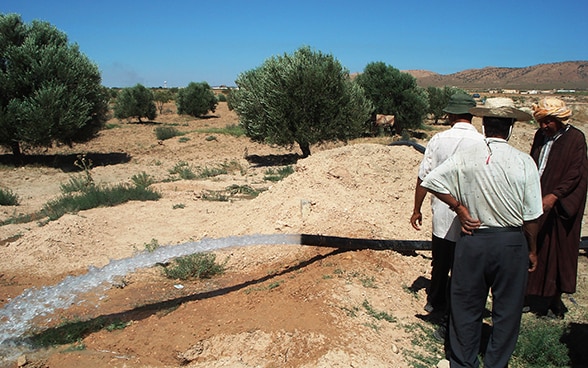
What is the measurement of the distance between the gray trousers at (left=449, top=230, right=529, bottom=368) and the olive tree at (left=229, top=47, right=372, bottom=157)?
12.1 metres

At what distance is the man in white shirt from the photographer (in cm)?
258

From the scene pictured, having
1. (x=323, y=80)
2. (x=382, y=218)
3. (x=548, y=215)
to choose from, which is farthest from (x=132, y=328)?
(x=323, y=80)

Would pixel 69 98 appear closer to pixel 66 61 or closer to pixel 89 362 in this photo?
pixel 66 61

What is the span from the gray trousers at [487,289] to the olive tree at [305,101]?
475 inches

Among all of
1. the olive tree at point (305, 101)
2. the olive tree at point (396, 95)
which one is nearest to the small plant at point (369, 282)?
the olive tree at point (305, 101)

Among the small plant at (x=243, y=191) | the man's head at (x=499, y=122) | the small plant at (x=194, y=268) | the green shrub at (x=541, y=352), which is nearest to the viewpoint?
the man's head at (x=499, y=122)

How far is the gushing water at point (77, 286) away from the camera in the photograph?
147 inches

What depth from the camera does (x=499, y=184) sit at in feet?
8.45

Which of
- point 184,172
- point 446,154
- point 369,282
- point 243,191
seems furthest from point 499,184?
point 184,172

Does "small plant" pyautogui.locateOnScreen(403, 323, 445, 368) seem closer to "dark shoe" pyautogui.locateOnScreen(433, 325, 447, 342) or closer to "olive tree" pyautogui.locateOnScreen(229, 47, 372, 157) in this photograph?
"dark shoe" pyautogui.locateOnScreen(433, 325, 447, 342)

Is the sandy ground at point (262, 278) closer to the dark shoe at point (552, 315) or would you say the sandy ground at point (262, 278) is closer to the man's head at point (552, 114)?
the dark shoe at point (552, 315)

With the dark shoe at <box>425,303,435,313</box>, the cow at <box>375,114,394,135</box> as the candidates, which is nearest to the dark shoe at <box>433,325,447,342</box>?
the dark shoe at <box>425,303,435,313</box>

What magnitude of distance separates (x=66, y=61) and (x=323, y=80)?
862 centimetres

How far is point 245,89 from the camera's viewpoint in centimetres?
1686
